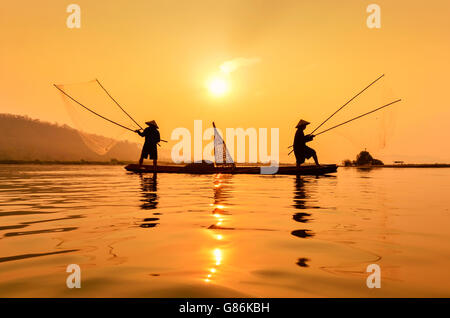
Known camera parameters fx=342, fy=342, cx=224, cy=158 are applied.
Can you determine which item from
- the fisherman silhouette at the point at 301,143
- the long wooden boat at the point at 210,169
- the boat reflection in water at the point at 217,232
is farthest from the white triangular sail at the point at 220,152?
the boat reflection in water at the point at 217,232

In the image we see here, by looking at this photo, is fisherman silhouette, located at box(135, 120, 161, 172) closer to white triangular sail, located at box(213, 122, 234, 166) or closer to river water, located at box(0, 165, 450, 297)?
white triangular sail, located at box(213, 122, 234, 166)

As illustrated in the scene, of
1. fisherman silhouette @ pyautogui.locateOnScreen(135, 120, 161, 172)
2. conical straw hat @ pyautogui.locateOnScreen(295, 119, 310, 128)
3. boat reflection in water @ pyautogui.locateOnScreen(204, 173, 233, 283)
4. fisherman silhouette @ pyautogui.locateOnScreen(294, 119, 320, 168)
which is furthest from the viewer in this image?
fisherman silhouette @ pyautogui.locateOnScreen(135, 120, 161, 172)

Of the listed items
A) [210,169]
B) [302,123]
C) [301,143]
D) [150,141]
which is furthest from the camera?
[210,169]

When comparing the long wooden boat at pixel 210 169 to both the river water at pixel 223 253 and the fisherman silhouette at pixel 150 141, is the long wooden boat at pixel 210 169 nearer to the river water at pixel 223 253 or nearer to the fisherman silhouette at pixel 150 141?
the fisherman silhouette at pixel 150 141

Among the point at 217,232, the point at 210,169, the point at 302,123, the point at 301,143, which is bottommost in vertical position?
the point at 217,232

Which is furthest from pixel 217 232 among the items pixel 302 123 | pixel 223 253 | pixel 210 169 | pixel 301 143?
pixel 210 169

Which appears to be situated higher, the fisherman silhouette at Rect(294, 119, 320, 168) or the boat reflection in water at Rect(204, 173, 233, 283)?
the fisherman silhouette at Rect(294, 119, 320, 168)

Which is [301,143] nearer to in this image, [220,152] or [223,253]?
[220,152]

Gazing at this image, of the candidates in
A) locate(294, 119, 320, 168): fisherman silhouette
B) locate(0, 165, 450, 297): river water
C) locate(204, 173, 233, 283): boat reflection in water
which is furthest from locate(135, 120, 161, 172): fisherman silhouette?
locate(0, 165, 450, 297): river water

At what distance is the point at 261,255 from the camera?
4750 millimetres

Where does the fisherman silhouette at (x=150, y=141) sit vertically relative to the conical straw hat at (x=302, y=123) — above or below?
below

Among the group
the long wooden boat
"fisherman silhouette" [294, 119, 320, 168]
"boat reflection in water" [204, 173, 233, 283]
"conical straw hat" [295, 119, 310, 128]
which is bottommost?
"boat reflection in water" [204, 173, 233, 283]
